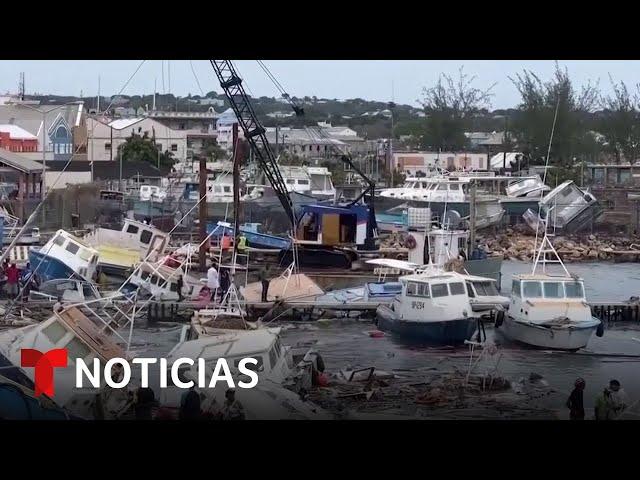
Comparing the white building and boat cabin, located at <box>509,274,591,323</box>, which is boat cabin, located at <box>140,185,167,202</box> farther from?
boat cabin, located at <box>509,274,591,323</box>

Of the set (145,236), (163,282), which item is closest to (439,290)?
(163,282)

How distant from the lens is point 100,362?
7.60 m

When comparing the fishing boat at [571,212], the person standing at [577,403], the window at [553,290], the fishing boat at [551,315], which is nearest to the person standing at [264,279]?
the fishing boat at [551,315]

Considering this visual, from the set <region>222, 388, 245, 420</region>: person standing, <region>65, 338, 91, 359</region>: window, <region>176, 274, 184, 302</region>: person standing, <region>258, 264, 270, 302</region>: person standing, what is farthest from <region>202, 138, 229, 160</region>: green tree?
<region>222, 388, 245, 420</region>: person standing

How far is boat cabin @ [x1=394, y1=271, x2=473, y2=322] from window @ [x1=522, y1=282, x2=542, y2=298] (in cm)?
48

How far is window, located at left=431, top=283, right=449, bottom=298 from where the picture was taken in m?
10.3

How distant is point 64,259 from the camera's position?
39.9 feet

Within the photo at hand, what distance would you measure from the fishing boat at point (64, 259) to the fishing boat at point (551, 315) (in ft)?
13.8

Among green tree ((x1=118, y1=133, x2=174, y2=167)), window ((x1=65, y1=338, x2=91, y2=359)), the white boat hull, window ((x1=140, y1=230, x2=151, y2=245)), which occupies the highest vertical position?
green tree ((x1=118, y1=133, x2=174, y2=167))

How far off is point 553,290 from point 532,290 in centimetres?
17

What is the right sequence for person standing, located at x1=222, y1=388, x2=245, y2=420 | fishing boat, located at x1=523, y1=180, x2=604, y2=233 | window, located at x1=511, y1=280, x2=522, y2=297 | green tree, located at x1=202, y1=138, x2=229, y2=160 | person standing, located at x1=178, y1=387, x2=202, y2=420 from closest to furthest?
person standing, located at x1=178, y1=387, x2=202, y2=420, person standing, located at x1=222, y1=388, x2=245, y2=420, window, located at x1=511, y1=280, x2=522, y2=297, green tree, located at x1=202, y1=138, x2=229, y2=160, fishing boat, located at x1=523, y1=180, x2=604, y2=233
